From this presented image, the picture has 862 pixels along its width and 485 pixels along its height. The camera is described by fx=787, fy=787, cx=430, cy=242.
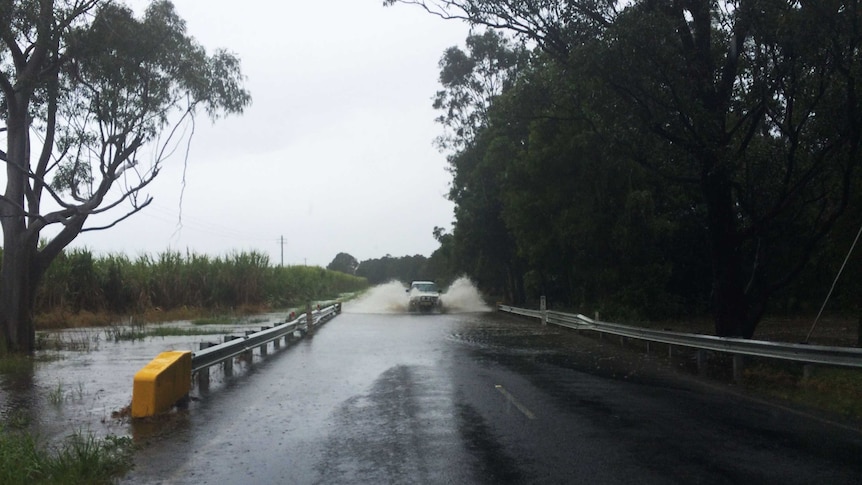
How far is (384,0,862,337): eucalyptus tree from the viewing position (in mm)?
15445

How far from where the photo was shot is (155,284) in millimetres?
39500

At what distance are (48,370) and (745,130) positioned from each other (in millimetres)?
16748

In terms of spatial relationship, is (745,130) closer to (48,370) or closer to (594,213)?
(594,213)

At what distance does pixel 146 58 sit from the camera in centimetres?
2166

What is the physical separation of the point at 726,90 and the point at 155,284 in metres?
30.5

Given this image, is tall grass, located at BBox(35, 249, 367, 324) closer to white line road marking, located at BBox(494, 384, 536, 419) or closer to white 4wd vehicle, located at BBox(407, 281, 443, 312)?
white 4wd vehicle, located at BBox(407, 281, 443, 312)

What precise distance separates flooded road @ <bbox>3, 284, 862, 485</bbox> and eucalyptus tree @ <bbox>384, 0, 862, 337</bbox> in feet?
15.4

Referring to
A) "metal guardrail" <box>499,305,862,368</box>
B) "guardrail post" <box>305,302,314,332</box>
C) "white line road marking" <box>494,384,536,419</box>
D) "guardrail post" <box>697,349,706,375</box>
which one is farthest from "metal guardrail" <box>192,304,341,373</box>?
"guardrail post" <box>697,349,706,375</box>

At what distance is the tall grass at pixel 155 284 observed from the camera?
32875mm

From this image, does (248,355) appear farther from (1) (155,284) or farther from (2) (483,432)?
(1) (155,284)

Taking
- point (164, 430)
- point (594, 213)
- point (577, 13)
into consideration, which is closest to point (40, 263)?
point (164, 430)

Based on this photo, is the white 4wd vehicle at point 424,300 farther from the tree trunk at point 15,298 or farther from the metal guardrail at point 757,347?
the tree trunk at point 15,298

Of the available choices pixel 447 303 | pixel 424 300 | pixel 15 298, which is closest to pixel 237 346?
pixel 15 298

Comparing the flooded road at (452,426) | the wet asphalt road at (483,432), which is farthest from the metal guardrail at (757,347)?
the wet asphalt road at (483,432)
